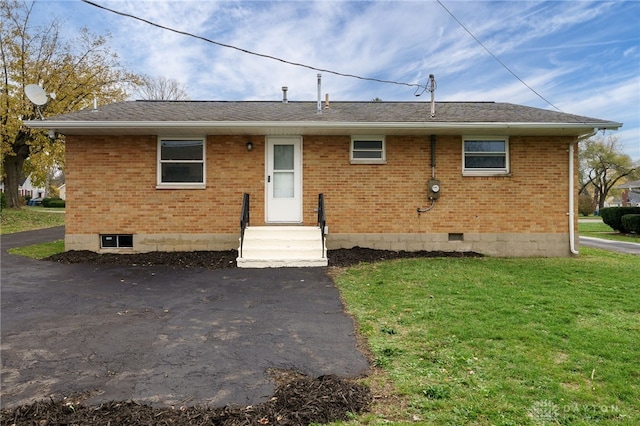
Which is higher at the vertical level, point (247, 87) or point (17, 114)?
point (247, 87)

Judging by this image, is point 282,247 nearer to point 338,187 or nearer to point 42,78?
point 338,187

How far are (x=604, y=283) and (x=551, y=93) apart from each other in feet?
29.9

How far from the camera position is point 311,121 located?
28.3 ft

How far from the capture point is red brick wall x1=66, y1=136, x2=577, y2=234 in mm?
9203

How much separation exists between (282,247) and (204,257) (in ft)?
6.17

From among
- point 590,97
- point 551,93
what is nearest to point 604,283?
point 551,93

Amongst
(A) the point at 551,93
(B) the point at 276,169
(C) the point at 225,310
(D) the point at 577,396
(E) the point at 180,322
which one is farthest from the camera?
(A) the point at 551,93

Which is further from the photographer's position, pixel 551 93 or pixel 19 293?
pixel 551 93

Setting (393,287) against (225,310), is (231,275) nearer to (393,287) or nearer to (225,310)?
(225,310)

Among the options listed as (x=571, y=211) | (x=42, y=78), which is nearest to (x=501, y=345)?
(x=571, y=211)

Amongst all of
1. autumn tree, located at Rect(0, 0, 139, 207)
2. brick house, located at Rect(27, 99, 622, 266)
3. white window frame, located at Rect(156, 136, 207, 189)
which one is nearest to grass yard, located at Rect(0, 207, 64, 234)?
autumn tree, located at Rect(0, 0, 139, 207)

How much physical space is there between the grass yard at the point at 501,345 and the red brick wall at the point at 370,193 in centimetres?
269

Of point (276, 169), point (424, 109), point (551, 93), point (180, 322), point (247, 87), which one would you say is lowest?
point (180, 322)

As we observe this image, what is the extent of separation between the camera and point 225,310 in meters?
5.05
